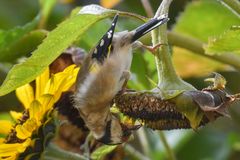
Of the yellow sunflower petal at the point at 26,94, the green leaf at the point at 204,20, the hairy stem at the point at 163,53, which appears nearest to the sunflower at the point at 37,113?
the yellow sunflower petal at the point at 26,94

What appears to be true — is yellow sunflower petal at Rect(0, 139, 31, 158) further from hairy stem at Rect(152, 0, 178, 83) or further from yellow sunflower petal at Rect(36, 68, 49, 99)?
hairy stem at Rect(152, 0, 178, 83)

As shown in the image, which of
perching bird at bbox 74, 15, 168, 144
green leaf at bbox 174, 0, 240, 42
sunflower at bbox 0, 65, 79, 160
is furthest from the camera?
green leaf at bbox 174, 0, 240, 42

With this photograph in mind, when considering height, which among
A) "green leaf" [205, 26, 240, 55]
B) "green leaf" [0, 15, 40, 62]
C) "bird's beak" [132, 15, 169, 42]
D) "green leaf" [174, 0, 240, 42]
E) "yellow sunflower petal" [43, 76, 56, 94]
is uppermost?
"bird's beak" [132, 15, 169, 42]

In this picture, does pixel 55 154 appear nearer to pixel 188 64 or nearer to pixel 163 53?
pixel 163 53

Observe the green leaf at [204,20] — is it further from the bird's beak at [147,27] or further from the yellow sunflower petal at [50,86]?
the bird's beak at [147,27]

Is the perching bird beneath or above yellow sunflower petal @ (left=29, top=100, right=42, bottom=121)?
above

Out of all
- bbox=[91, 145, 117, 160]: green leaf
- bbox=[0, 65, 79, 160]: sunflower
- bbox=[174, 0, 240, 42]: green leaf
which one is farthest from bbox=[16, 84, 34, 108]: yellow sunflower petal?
bbox=[174, 0, 240, 42]: green leaf

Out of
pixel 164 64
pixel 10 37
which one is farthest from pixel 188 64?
pixel 164 64
